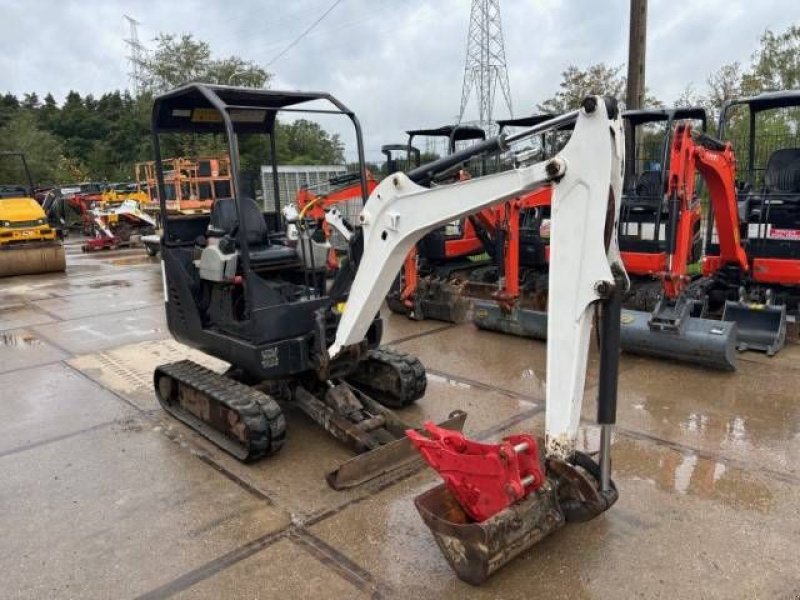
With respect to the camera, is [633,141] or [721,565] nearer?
[721,565]

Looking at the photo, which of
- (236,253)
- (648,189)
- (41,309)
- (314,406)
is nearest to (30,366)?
(41,309)

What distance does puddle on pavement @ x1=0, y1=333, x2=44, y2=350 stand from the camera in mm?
7823

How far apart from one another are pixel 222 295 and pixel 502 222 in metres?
3.63

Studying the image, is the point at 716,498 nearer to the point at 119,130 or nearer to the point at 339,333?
the point at 339,333

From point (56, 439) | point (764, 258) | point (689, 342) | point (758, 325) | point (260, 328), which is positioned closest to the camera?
point (260, 328)

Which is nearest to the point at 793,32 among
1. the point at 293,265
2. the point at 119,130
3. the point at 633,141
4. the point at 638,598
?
the point at 633,141

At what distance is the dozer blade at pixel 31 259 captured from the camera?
13.2 metres

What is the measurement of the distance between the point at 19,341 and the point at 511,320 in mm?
6004

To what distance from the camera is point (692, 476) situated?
4004mm

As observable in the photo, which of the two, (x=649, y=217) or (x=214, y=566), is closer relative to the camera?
(x=214, y=566)

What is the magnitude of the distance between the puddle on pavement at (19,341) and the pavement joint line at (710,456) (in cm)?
681

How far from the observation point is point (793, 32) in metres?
18.2

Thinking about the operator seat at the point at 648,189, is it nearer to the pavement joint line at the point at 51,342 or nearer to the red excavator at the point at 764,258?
the red excavator at the point at 764,258

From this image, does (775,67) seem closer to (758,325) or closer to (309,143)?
(758,325)
